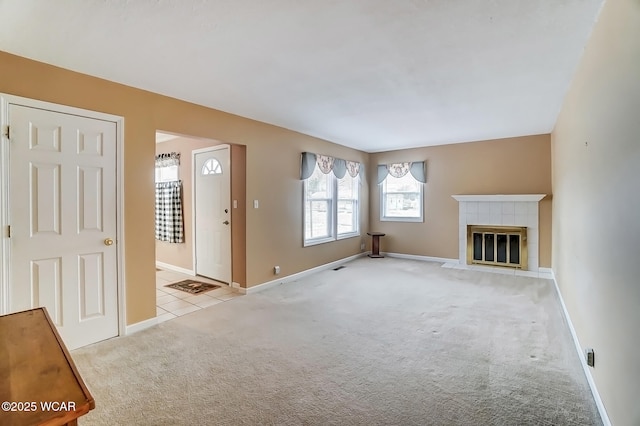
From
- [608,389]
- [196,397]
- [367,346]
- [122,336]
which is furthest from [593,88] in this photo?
[122,336]

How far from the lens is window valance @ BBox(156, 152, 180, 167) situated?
5398 mm

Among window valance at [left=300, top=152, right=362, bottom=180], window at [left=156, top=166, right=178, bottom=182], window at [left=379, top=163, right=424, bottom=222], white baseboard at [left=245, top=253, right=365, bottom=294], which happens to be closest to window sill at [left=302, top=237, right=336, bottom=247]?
white baseboard at [left=245, top=253, right=365, bottom=294]

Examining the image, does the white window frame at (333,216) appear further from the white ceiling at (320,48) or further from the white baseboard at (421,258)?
the white ceiling at (320,48)

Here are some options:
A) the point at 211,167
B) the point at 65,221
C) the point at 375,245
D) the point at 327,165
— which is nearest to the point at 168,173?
the point at 211,167

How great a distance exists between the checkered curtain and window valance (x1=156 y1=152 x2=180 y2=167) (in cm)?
34

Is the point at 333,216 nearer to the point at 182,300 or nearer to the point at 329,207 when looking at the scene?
the point at 329,207

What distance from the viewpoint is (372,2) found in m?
1.75

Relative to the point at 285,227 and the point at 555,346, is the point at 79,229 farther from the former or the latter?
the point at 555,346

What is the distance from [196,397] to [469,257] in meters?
5.25

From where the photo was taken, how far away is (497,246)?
559 centimetres

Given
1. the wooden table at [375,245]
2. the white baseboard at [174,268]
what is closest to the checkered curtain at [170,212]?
the white baseboard at [174,268]

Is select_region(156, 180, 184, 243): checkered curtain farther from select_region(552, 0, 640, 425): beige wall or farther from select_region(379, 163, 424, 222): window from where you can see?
select_region(552, 0, 640, 425): beige wall

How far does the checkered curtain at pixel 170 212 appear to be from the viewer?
17.5 ft

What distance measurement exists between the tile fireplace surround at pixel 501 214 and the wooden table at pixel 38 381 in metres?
5.88
